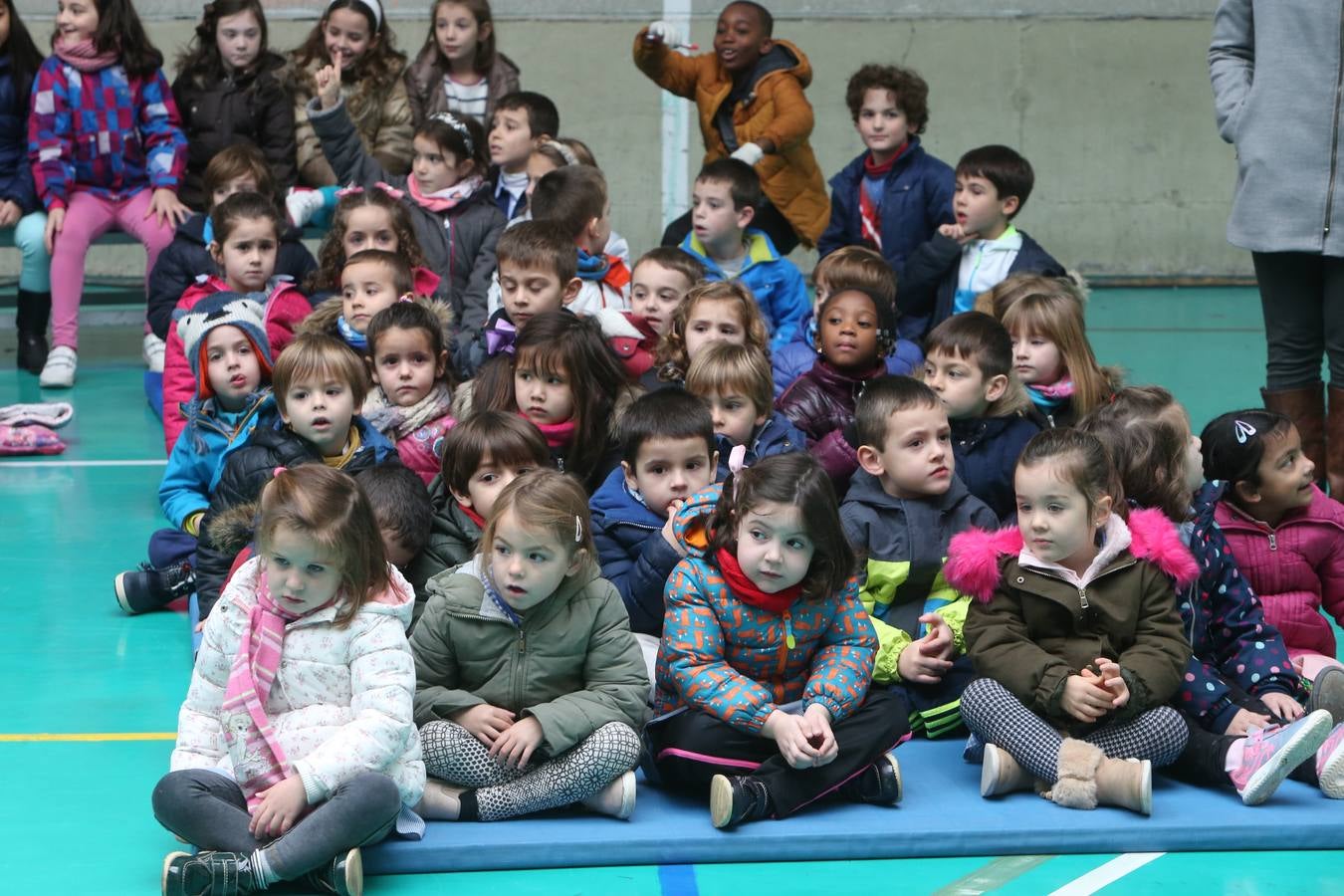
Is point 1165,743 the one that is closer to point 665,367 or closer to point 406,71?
point 665,367

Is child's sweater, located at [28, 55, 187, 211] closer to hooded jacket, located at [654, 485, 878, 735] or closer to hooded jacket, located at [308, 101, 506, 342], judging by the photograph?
hooded jacket, located at [308, 101, 506, 342]

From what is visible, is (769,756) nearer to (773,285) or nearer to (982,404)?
(982,404)

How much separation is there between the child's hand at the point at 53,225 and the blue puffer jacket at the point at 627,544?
184 inches

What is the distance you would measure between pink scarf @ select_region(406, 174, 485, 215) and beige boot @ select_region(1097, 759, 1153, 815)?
3.69 meters

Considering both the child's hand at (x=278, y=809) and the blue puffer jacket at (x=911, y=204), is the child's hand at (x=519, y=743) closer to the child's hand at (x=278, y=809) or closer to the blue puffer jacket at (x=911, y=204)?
the child's hand at (x=278, y=809)

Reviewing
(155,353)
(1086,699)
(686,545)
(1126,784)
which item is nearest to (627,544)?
(686,545)

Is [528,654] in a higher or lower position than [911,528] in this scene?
lower

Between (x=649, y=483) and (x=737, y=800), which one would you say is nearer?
(x=737, y=800)

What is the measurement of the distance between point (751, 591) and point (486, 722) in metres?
0.62

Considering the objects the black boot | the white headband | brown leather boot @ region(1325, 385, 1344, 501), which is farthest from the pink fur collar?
the black boot

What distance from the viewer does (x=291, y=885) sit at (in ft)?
10.2

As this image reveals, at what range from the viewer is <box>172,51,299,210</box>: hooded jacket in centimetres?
743

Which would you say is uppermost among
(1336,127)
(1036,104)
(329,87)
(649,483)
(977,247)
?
(1036,104)

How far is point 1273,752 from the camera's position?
11.1 feet
